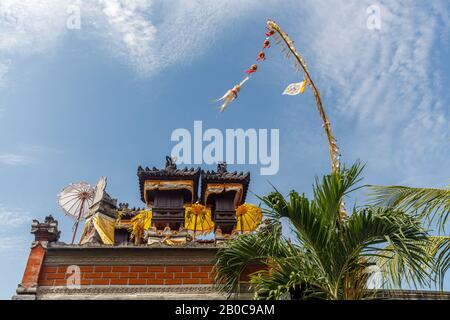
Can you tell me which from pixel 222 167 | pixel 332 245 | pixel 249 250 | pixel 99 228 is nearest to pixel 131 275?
pixel 249 250

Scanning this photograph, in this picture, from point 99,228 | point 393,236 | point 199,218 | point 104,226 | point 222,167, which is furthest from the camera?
point 222,167

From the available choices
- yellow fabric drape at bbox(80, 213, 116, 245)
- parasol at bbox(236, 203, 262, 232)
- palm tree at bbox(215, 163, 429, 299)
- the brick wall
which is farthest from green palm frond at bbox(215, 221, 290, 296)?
parasol at bbox(236, 203, 262, 232)

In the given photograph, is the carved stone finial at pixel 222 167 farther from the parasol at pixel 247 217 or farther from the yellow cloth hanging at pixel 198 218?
the parasol at pixel 247 217

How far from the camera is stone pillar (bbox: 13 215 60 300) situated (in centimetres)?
970

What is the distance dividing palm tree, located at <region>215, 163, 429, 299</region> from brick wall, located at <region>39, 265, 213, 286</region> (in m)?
2.50

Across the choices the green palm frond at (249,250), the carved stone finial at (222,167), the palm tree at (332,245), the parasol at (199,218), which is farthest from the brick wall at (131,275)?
the carved stone finial at (222,167)

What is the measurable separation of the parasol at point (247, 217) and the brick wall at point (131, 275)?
7.65m

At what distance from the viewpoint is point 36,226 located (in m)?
10.4

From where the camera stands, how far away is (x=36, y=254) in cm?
1012

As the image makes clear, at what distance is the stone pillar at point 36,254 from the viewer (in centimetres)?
970

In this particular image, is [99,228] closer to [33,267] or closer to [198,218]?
[198,218]

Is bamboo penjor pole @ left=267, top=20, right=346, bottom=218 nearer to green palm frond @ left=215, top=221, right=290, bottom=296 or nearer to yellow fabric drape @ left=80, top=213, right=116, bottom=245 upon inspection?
green palm frond @ left=215, top=221, right=290, bottom=296

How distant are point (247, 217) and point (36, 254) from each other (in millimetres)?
9281
